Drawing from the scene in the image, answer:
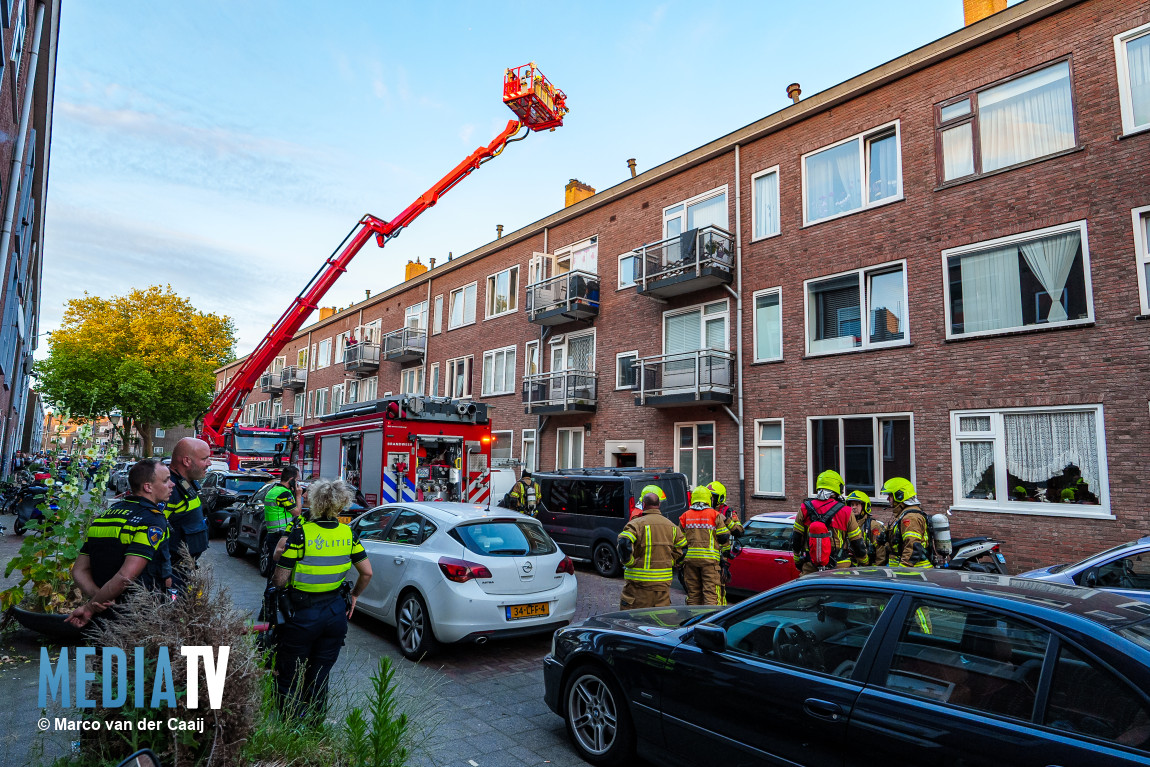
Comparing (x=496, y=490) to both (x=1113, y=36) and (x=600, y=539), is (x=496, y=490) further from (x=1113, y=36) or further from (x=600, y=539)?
(x=1113, y=36)

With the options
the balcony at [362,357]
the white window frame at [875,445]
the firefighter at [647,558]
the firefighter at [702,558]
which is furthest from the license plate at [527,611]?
the balcony at [362,357]

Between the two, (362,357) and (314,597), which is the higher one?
(362,357)

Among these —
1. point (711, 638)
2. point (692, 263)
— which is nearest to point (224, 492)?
point (692, 263)

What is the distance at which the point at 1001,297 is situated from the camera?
11.5 meters

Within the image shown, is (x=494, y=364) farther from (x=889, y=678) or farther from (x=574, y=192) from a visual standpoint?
(x=889, y=678)

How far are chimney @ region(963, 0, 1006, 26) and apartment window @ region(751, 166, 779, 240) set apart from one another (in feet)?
15.5

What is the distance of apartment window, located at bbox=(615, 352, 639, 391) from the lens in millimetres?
18156

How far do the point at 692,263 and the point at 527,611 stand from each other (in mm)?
11366

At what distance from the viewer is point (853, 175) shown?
14.1 meters

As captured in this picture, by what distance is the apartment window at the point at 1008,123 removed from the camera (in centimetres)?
1133

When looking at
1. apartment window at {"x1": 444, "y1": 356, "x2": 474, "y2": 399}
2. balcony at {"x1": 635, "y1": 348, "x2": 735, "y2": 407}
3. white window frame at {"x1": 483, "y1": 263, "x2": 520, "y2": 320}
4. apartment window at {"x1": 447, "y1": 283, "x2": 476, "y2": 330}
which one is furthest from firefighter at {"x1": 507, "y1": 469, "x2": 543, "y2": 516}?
apartment window at {"x1": 447, "y1": 283, "x2": 476, "y2": 330}

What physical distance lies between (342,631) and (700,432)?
12.9 metres

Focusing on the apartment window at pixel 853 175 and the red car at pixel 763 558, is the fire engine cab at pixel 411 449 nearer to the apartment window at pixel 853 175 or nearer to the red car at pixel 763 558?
the red car at pixel 763 558

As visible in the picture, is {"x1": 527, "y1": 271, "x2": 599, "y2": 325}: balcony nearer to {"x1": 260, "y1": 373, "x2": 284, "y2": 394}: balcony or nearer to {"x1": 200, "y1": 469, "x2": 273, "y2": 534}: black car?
{"x1": 200, "y1": 469, "x2": 273, "y2": 534}: black car
